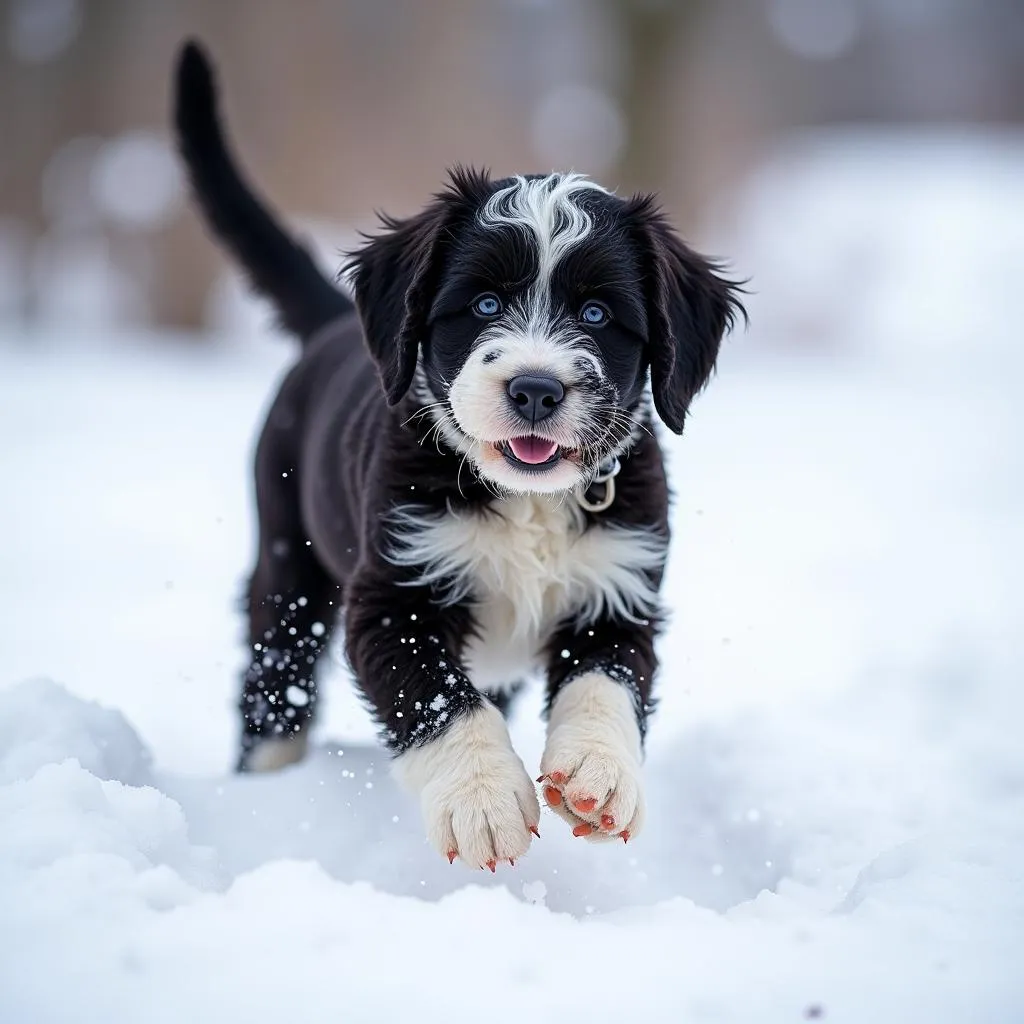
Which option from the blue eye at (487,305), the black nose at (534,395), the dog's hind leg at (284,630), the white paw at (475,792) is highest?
the blue eye at (487,305)

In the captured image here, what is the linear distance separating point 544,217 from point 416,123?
16006 mm

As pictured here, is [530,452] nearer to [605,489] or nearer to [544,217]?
[605,489]

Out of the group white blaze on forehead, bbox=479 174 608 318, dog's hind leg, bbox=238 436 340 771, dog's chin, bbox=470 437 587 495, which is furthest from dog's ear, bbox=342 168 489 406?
dog's hind leg, bbox=238 436 340 771

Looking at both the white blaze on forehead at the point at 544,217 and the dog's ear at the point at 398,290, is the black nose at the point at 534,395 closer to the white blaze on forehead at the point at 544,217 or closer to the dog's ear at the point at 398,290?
the white blaze on forehead at the point at 544,217

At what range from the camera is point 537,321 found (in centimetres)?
300

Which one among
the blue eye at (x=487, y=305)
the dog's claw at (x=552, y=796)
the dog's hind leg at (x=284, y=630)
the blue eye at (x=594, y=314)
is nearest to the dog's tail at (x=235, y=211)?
the dog's hind leg at (x=284, y=630)

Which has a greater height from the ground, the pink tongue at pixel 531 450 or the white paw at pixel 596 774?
the pink tongue at pixel 531 450

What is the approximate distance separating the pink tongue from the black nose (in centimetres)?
8

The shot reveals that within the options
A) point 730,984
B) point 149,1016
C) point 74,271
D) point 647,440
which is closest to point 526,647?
point 647,440

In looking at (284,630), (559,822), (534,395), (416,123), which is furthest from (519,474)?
(416,123)

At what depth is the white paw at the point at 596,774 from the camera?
2.62 metres

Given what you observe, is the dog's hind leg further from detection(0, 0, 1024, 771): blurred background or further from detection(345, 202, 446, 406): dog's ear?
detection(345, 202, 446, 406): dog's ear

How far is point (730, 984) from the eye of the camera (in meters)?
2.29

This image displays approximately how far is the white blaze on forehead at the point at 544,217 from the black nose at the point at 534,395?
0.27 m
